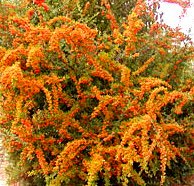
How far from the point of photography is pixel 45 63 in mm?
3295

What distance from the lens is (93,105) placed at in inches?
135

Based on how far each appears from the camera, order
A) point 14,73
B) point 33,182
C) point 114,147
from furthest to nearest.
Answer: point 33,182 < point 114,147 < point 14,73

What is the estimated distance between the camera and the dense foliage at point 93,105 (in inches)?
121

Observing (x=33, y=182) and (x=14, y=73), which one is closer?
(x=14, y=73)

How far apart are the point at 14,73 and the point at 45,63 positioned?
0.44m

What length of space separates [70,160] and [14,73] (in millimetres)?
769

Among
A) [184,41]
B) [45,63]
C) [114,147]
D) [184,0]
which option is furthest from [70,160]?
[184,0]

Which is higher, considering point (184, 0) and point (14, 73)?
point (184, 0)

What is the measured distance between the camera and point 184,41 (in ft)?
12.6

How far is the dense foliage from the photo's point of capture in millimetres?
3086

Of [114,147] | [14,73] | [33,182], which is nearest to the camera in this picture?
[14,73]

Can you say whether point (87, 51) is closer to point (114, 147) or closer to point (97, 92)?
point (97, 92)

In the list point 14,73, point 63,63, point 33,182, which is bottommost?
point 33,182

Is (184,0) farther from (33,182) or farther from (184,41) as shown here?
(33,182)
